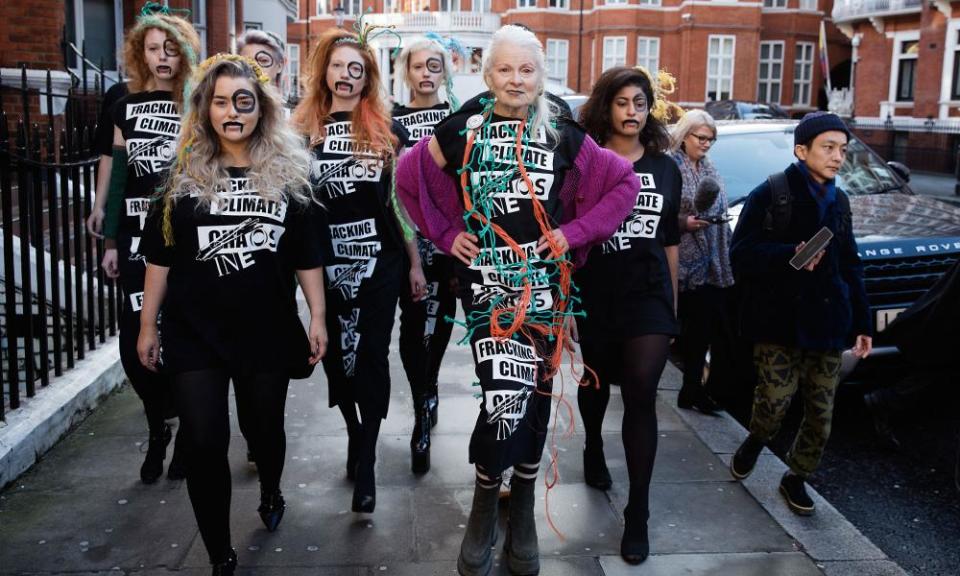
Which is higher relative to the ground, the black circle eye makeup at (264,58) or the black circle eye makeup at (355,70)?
the black circle eye makeup at (264,58)

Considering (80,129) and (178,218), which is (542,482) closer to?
(178,218)

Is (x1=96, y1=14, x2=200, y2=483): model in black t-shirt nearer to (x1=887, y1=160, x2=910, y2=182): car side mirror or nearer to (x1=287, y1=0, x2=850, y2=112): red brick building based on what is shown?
(x1=887, y1=160, x2=910, y2=182): car side mirror

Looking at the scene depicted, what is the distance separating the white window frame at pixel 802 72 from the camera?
4700cm

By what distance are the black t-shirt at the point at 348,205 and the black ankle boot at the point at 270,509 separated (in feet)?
3.21

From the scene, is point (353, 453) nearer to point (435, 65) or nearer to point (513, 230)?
point (513, 230)

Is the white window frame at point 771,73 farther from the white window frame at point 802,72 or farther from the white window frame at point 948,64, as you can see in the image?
the white window frame at point 948,64

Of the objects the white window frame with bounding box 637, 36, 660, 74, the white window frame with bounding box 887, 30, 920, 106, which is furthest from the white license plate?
the white window frame with bounding box 637, 36, 660, 74

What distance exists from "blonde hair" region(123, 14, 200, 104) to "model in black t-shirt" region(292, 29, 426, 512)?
0.63m

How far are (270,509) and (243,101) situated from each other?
1.73m

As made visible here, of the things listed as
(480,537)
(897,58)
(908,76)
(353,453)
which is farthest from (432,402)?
(897,58)

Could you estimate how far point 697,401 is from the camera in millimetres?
5957

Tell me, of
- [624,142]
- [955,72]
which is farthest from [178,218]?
[955,72]

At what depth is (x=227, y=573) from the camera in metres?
3.51

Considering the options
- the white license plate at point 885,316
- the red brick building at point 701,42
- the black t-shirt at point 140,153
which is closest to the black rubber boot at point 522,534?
A: the black t-shirt at point 140,153
